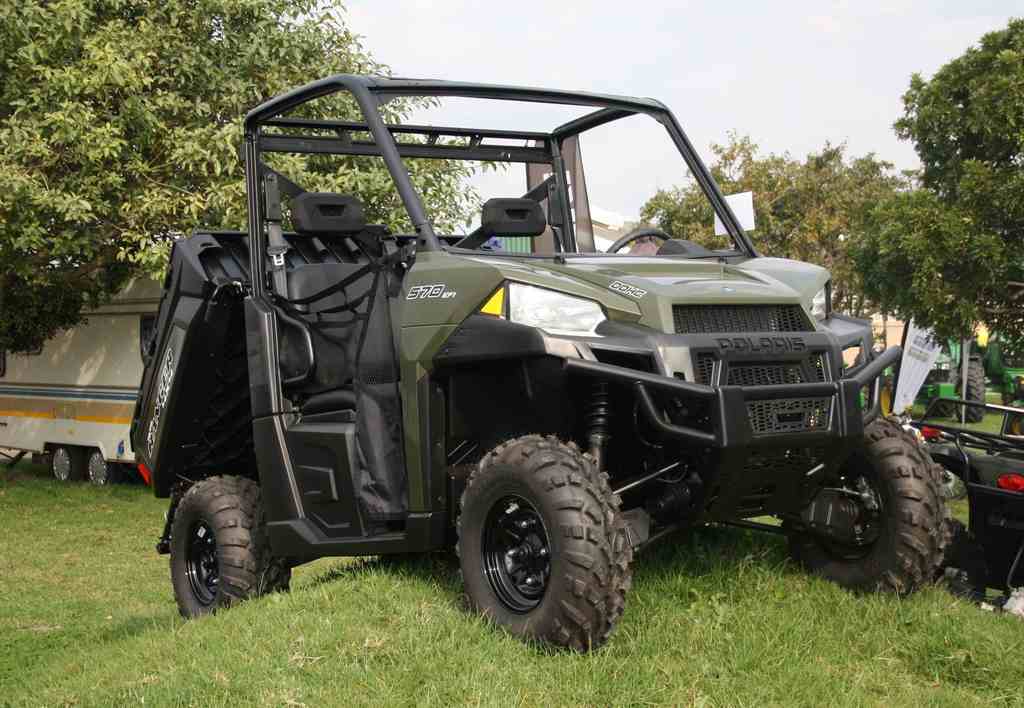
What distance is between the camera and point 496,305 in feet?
16.0

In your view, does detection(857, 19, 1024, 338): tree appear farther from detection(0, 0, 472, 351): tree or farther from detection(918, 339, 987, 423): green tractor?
detection(918, 339, 987, 423): green tractor

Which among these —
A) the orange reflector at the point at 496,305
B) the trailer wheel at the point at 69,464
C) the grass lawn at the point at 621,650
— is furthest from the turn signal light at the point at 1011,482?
the trailer wheel at the point at 69,464

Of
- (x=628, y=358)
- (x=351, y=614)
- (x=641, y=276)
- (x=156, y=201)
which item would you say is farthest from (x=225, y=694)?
(x=156, y=201)

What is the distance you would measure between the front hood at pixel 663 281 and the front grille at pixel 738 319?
0.14ft

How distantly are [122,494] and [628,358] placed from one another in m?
14.9

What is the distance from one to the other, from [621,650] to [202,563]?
3.19m

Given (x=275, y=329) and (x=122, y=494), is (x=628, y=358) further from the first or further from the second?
(x=122, y=494)

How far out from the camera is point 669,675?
4332 millimetres

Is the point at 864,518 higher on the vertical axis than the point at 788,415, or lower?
lower

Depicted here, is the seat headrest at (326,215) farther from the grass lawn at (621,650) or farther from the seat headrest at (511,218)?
the grass lawn at (621,650)

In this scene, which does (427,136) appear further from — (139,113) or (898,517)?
(139,113)

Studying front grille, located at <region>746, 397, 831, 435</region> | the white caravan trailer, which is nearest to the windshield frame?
front grille, located at <region>746, 397, 831, 435</region>

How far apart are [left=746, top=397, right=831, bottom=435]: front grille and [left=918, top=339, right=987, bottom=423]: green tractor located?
75.0 ft

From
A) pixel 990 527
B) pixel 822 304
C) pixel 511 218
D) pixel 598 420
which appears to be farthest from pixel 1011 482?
pixel 511 218
